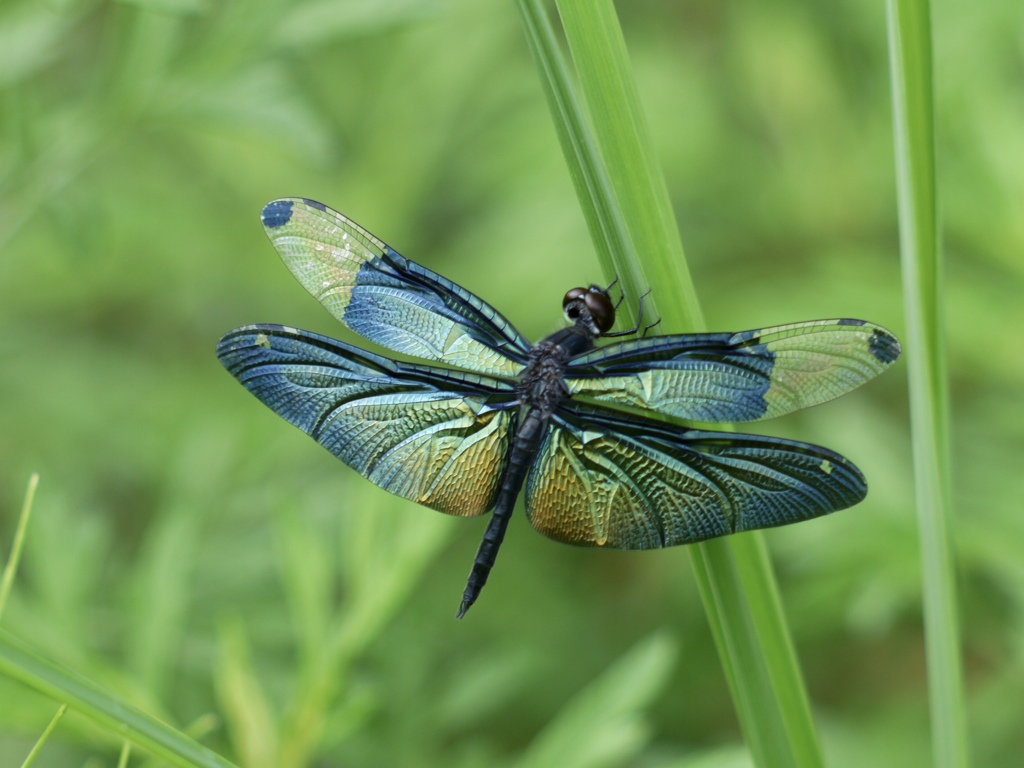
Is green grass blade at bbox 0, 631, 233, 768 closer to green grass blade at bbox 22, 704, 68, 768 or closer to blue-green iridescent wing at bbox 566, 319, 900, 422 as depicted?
green grass blade at bbox 22, 704, 68, 768

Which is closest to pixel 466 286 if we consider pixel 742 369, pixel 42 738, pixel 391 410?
pixel 391 410

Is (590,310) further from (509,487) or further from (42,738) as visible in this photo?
(42,738)

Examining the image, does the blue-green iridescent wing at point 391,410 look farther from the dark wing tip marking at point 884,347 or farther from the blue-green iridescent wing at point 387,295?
the dark wing tip marking at point 884,347

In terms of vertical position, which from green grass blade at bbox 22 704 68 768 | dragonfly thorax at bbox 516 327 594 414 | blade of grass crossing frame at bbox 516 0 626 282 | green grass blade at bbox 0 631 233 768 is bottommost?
green grass blade at bbox 22 704 68 768

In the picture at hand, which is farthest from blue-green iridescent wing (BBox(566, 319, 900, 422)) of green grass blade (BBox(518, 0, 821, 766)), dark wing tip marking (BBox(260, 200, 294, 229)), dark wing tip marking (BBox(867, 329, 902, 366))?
dark wing tip marking (BBox(260, 200, 294, 229))

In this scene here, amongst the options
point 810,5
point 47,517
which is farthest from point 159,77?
point 810,5

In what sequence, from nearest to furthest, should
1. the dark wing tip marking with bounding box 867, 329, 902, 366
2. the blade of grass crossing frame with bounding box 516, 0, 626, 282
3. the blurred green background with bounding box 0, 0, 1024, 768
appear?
the blade of grass crossing frame with bounding box 516, 0, 626, 282 → the dark wing tip marking with bounding box 867, 329, 902, 366 → the blurred green background with bounding box 0, 0, 1024, 768
